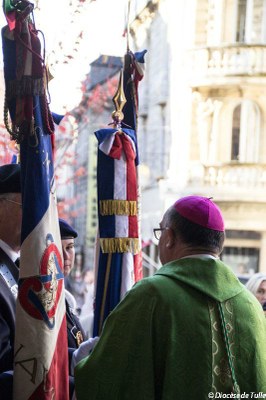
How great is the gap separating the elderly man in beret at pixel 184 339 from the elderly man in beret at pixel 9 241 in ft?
1.32

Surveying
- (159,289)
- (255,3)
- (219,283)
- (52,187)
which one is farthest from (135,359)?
(255,3)

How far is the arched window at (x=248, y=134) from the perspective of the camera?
50.1 feet

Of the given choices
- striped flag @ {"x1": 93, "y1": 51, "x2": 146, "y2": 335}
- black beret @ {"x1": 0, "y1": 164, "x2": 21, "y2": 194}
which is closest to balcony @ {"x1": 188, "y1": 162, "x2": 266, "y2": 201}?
striped flag @ {"x1": 93, "y1": 51, "x2": 146, "y2": 335}

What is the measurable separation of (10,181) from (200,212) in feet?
3.21

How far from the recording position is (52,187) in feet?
8.58

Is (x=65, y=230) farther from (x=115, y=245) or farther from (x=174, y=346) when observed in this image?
(x=174, y=346)

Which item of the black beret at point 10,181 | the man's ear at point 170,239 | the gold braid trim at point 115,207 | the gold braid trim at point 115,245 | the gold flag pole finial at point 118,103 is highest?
the gold flag pole finial at point 118,103

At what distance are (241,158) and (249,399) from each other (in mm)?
13348

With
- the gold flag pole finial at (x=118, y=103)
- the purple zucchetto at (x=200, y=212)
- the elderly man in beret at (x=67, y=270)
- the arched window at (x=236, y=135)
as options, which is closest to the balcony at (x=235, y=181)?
the arched window at (x=236, y=135)

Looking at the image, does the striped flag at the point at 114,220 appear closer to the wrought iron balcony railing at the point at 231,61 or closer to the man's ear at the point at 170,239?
the man's ear at the point at 170,239

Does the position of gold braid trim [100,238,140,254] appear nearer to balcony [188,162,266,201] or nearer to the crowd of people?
the crowd of people

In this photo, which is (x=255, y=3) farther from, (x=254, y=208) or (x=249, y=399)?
(x=249, y=399)

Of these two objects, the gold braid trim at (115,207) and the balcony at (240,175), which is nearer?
the gold braid trim at (115,207)

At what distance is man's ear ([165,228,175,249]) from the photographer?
245cm
